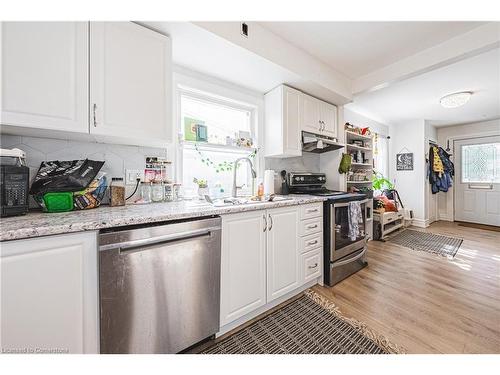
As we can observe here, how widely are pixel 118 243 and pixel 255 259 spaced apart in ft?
3.12

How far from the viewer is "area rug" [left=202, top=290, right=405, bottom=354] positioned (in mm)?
1344

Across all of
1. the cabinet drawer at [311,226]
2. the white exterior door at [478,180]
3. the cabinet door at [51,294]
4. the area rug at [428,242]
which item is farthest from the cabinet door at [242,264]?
the white exterior door at [478,180]

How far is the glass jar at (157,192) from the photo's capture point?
1.73 m

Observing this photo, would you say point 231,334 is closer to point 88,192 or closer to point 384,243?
point 88,192

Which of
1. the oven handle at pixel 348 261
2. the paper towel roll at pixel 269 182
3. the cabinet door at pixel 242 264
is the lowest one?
the oven handle at pixel 348 261

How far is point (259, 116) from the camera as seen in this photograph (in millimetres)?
2516

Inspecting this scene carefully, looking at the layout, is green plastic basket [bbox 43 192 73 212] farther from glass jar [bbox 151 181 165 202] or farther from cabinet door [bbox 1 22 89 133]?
glass jar [bbox 151 181 165 202]

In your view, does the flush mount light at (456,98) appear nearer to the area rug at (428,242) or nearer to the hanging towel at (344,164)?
the hanging towel at (344,164)

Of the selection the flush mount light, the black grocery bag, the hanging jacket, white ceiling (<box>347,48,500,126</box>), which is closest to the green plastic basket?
the black grocery bag

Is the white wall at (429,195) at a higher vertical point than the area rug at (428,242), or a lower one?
higher

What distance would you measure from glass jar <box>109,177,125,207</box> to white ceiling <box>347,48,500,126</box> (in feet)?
10.3

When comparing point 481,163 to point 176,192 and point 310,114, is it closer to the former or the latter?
point 310,114

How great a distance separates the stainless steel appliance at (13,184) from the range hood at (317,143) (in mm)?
2458
